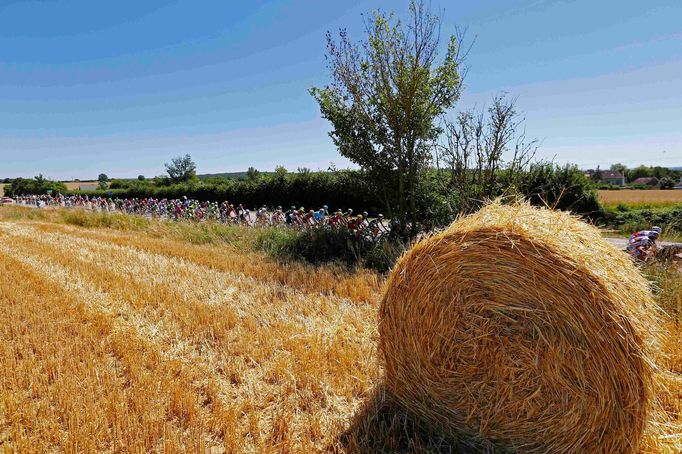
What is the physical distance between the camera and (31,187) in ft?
249

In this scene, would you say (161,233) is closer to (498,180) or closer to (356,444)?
(498,180)

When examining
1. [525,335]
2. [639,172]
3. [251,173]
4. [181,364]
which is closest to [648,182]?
[639,172]

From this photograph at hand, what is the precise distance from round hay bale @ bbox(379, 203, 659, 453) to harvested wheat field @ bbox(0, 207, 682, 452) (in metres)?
0.35

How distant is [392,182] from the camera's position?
1049 cm

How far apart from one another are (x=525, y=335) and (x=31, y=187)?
320 ft

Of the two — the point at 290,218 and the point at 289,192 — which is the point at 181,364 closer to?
the point at 290,218

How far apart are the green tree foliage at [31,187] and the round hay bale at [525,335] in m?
89.4

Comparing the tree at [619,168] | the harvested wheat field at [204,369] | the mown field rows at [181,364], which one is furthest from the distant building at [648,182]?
the mown field rows at [181,364]

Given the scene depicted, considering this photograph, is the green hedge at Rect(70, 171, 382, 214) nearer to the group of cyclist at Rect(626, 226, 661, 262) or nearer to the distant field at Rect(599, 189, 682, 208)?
the group of cyclist at Rect(626, 226, 661, 262)

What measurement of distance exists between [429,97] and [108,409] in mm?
9146

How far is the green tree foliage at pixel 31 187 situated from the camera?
74.7 meters

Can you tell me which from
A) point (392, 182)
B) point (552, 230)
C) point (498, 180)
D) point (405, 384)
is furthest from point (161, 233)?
point (552, 230)

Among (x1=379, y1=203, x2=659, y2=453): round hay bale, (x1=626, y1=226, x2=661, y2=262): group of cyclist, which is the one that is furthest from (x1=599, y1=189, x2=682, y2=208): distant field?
(x1=379, y1=203, x2=659, y2=453): round hay bale

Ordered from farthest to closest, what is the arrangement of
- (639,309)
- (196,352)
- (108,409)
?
(196,352) → (108,409) → (639,309)
